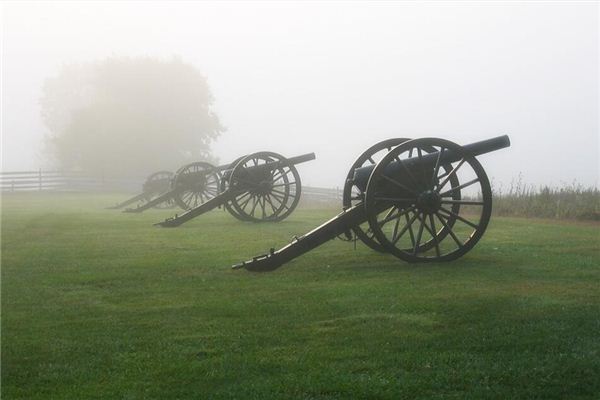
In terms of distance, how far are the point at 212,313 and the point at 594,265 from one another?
15.8ft

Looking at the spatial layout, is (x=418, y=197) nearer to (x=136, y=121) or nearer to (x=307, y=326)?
(x=307, y=326)

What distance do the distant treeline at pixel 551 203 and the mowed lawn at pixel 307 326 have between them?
189 inches

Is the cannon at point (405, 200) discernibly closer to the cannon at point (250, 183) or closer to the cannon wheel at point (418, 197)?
Answer: the cannon wheel at point (418, 197)

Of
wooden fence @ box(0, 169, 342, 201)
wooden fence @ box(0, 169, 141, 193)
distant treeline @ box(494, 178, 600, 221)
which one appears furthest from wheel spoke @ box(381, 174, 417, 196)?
wooden fence @ box(0, 169, 141, 193)

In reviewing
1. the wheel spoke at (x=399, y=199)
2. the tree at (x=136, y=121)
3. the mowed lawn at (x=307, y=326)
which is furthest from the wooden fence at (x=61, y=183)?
the wheel spoke at (x=399, y=199)

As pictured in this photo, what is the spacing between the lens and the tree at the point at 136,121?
47.6 m

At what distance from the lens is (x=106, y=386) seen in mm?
5664

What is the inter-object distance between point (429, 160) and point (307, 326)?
3803 mm

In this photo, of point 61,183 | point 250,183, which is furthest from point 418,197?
point 61,183

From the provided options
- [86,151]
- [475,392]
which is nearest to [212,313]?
[475,392]

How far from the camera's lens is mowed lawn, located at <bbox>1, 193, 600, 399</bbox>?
5633mm

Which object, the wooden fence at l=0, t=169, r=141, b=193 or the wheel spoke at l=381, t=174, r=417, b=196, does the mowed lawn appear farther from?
the wooden fence at l=0, t=169, r=141, b=193

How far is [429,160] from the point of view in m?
10.2

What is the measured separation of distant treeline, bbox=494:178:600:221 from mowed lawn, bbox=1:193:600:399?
479 cm
